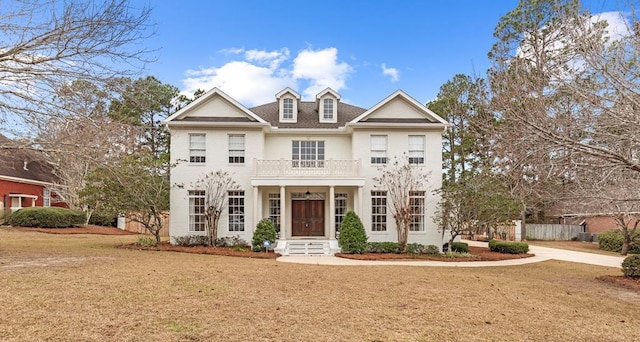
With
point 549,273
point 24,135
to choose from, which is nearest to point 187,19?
point 24,135

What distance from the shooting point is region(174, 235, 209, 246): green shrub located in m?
19.5

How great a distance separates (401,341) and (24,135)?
11.8 meters

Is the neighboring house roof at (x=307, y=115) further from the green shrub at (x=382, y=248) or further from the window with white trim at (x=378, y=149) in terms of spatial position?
the green shrub at (x=382, y=248)

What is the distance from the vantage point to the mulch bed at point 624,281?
36.3 ft

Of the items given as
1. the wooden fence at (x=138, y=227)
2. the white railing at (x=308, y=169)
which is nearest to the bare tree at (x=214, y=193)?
the white railing at (x=308, y=169)

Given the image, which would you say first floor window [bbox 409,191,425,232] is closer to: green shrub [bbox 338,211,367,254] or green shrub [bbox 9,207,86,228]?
green shrub [bbox 338,211,367,254]

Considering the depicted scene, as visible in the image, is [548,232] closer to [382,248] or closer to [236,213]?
[382,248]

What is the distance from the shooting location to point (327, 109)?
71.4 ft

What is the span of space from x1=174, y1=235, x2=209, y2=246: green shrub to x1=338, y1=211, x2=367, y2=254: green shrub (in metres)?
6.51

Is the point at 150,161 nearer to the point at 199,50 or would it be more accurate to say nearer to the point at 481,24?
the point at 199,50

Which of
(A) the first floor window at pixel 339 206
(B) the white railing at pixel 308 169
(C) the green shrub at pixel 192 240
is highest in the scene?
(B) the white railing at pixel 308 169

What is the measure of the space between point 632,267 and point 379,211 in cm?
1041

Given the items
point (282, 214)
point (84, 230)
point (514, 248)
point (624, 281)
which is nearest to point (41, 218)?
point (84, 230)

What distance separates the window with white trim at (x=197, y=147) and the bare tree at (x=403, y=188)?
8.58 meters
